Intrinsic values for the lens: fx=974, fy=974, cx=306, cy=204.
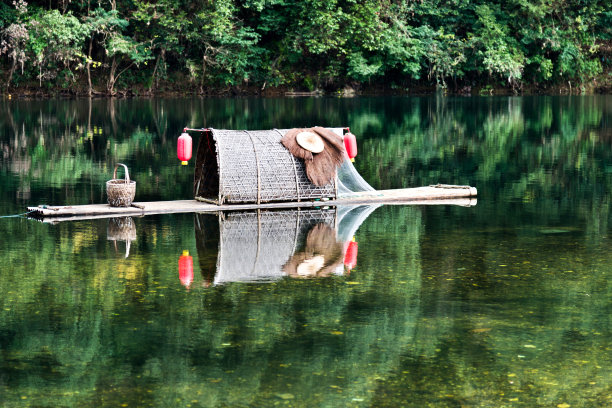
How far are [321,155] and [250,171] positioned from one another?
4.78 feet

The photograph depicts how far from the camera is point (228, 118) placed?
128 ft

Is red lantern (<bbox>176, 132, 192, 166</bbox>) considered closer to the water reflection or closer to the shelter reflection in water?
the shelter reflection in water

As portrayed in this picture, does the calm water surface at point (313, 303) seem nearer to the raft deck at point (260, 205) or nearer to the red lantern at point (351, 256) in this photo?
the red lantern at point (351, 256)

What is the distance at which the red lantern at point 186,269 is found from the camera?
39.2 ft

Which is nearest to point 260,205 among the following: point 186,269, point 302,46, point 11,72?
point 186,269

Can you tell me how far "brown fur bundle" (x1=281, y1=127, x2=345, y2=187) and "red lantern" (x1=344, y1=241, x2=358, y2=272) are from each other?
13.6ft

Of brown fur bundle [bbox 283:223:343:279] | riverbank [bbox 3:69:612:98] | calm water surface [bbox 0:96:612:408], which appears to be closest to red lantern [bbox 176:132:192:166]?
calm water surface [bbox 0:96:612:408]

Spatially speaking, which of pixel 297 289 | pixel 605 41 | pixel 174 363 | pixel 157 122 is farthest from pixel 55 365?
pixel 605 41

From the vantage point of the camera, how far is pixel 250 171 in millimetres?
18359

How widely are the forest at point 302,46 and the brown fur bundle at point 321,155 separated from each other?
109 feet

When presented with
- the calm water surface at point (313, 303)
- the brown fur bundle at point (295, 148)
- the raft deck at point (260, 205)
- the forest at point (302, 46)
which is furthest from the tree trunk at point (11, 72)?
the raft deck at point (260, 205)

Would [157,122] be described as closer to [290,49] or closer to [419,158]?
[419,158]

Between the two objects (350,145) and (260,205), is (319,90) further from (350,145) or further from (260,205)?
(260,205)

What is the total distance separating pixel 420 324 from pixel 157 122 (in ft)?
95.7
